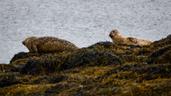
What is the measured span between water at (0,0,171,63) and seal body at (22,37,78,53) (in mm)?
23854

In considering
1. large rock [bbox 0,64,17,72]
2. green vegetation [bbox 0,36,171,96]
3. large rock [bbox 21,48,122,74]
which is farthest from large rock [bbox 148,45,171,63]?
large rock [bbox 0,64,17,72]

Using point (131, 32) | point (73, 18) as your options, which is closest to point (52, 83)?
point (131, 32)

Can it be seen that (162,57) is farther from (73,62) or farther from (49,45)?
(49,45)

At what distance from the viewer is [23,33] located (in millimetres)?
59156

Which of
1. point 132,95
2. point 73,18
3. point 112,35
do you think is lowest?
point 132,95

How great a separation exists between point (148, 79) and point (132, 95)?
4.09ft

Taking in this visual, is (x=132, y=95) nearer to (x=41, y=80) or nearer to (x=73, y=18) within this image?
(x=41, y=80)

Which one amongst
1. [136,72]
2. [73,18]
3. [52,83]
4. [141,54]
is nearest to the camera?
[136,72]

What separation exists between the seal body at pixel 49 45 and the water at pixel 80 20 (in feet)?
78.3

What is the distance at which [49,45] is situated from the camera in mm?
19203

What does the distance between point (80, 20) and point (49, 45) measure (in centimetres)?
4842

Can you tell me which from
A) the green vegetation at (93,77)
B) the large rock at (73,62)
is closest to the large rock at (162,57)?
the green vegetation at (93,77)

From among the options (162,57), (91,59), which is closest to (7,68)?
(91,59)

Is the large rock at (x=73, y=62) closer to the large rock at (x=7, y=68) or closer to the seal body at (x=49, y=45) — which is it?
the large rock at (x=7, y=68)
